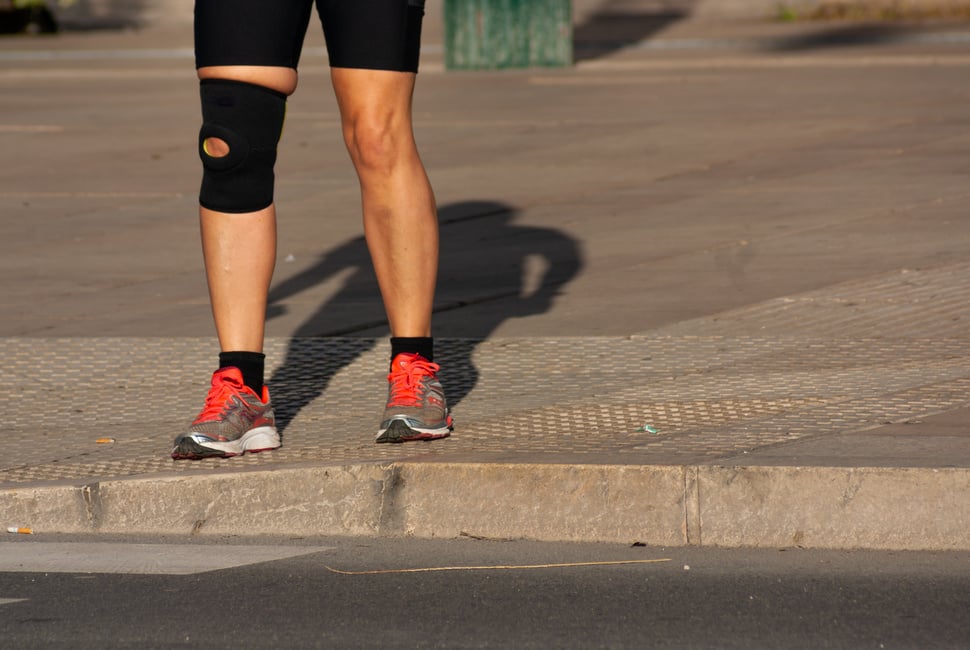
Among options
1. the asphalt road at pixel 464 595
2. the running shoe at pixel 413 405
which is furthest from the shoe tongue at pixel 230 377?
the asphalt road at pixel 464 595

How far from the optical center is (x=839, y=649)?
138 inches

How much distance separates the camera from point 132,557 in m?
4.23

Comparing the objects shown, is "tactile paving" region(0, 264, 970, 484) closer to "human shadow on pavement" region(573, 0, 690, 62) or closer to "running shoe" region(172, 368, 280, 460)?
"running shoe" region(172, 368, 280, 460)

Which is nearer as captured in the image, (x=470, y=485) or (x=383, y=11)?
(x=470, y=485)

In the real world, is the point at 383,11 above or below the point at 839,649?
above

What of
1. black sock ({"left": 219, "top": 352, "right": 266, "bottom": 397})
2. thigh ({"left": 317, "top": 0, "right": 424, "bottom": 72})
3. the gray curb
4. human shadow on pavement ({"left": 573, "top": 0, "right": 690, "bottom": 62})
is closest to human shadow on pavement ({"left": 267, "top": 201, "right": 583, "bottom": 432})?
black sock ({"left": 219, "top": 352, "right": 266, "bottom": 397})

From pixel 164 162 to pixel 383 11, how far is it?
23.6 feet

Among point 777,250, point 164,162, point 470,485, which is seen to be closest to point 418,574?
point 470,485

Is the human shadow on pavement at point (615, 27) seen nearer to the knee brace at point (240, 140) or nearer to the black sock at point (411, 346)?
the black sock at point (411, 346)

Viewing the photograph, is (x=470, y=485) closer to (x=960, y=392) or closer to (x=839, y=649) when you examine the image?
(x=839, y=649)

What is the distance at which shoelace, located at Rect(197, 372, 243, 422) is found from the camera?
4.64 meters

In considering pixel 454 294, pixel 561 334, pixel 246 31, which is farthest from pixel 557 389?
pixel 454 294

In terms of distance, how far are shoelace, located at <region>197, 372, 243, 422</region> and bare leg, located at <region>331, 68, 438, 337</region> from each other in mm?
446

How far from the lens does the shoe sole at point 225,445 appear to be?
4.56 m
